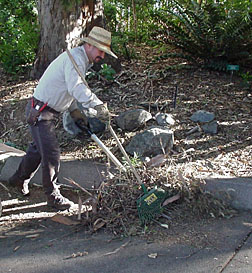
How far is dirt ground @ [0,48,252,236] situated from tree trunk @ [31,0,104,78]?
559 millimetres

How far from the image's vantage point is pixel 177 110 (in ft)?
19.3

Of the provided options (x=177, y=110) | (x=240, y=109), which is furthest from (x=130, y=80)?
(x=240, y=109)

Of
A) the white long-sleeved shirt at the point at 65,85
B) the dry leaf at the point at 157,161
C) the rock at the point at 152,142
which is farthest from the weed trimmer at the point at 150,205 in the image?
the rock at the point at 152,142

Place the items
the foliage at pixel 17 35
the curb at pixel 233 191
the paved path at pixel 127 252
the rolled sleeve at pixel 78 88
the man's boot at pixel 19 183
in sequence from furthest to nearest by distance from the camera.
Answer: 1. the foliage at pixel 17 35
2. the man's boot at pixel 19 183
3. the curb at pixel 233 191
4. the rolled sleeve at pixel 78 88
5. the paved path at pixel 127 252

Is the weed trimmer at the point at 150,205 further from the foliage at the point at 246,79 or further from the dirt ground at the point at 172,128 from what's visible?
the foliage at the point at 246,79

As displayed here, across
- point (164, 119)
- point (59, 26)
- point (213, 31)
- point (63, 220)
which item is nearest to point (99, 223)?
point (63, 220)

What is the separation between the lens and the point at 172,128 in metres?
5.50

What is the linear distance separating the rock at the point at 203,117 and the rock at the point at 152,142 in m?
0.66

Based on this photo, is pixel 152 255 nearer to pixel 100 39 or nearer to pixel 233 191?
pixel 233 191

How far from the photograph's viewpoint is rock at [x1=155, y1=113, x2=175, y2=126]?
218 inches

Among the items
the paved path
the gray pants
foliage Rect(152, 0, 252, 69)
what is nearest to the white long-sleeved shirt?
the gray pants

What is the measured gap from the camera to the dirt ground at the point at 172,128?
13.4 feet

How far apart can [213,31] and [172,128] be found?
2.13 m

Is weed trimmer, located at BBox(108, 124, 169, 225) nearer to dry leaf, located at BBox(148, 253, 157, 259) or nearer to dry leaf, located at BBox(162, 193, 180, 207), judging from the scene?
dry leaf, located at BBox(162, 193, 180, 207)
